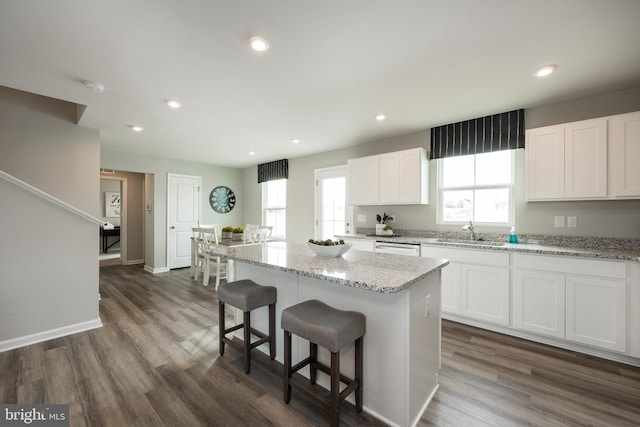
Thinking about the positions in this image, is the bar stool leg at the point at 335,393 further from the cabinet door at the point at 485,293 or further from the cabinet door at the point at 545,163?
the cabinet door at the point at 545,163

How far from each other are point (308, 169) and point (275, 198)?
1.29 metres

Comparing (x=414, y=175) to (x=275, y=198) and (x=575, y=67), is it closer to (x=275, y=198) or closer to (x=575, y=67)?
(x=575, y=67)

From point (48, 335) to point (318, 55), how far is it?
3646mm

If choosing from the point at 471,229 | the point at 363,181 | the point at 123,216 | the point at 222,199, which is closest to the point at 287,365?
the point at 471,229

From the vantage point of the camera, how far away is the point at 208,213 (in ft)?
21.1

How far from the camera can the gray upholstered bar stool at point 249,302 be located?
204 cm

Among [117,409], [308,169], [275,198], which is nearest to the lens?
[117,409]

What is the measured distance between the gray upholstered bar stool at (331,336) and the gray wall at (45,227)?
2628mm

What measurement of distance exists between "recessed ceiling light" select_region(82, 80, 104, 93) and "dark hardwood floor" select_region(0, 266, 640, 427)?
241 cm

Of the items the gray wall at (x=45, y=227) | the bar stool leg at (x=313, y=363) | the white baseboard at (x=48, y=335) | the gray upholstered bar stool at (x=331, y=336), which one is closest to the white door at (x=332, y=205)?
the bar stool leg at (x=313, y=363)

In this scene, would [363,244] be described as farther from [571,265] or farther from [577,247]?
[577,247]

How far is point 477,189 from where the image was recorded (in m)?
3.45

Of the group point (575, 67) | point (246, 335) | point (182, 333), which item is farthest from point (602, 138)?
point (182, 333)

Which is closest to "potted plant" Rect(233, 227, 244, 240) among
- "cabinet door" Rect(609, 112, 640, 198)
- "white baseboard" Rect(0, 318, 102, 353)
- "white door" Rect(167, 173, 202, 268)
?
"white door" Rect(167, 173, 202, 268)
